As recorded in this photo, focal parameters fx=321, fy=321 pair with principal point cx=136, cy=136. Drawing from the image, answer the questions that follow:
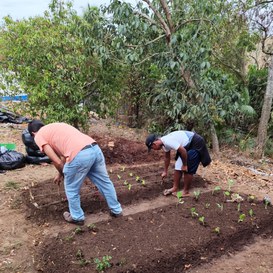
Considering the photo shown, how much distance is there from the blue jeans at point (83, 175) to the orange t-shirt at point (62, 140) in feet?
0.27

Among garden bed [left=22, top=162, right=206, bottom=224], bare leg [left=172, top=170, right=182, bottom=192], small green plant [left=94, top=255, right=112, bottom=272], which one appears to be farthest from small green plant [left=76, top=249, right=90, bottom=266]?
bare leg [left=172, top=170, right=182, bottom=192]

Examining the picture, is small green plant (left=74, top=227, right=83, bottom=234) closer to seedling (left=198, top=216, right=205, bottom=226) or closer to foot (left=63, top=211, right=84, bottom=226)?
foot (left=63, top=211, right=84, bottom=226)

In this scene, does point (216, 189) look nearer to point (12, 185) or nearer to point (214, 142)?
point (214, 142)

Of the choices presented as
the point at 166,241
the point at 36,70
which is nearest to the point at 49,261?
the point at 166,241

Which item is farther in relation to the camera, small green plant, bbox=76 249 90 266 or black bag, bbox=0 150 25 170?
black bag, bbox=0 150 25 170

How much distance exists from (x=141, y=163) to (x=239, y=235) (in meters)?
3.13

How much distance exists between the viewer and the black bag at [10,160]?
19.2 feet

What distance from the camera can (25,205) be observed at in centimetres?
459

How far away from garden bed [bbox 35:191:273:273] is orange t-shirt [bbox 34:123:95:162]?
95 cm

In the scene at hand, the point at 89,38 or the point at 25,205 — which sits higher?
the point at 89,38

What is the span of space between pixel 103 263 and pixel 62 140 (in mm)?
1451

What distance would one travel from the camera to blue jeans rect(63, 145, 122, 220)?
3.72 meters

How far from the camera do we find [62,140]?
377 cm

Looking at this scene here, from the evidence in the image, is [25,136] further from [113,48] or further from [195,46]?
[195,46]
